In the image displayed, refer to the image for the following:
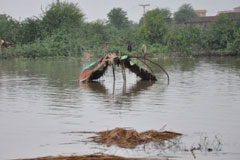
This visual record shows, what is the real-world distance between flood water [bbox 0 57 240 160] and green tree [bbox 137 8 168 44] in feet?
76.9

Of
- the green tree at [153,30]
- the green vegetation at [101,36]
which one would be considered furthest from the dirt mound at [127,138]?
the green tree at [153,30]

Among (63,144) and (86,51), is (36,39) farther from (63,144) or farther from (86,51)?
(63,144)

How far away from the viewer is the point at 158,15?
3856 cm

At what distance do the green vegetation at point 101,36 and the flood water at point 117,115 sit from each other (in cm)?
2002

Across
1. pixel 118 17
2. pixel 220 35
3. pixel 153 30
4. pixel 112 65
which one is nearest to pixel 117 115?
pixel 112 65

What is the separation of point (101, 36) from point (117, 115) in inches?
1244

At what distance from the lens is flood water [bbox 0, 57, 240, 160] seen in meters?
6.16

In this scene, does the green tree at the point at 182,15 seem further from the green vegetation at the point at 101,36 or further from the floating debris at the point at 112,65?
the floating debris at the point at 112,65


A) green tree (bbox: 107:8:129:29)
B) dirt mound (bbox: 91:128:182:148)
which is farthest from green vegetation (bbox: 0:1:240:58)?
dirt mound (bbox: 91:128:182:148)

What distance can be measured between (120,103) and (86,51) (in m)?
24.1

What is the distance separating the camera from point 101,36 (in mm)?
39906

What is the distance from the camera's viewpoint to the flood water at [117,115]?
616 cm

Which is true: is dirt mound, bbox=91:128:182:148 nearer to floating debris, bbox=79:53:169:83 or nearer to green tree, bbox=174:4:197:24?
floating debris, bbox=79:53:169:83

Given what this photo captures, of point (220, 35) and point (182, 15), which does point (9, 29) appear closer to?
point (220, 35)
